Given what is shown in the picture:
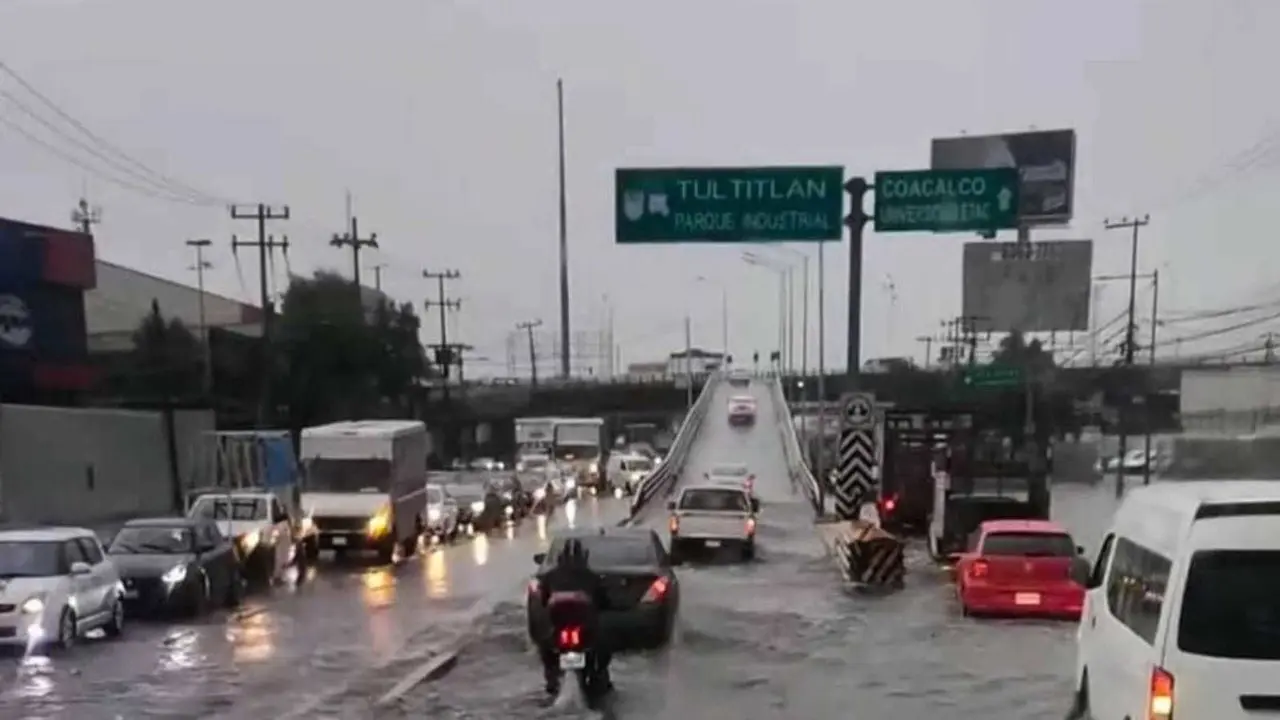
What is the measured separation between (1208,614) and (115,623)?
711 inches

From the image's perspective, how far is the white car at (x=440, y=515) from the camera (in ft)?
158

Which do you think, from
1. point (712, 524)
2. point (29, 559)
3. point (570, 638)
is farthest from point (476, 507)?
point (570, 638)

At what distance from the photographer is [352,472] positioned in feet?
134

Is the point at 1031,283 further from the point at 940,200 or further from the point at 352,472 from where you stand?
the point at 352,472

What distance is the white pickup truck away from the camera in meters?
39.2

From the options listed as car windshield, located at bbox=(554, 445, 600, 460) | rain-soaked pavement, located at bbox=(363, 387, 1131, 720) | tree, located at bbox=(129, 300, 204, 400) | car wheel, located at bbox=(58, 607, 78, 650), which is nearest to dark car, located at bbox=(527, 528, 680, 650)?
rain-soaked pavement, located at bbox=(363, 387, 1131, 720)

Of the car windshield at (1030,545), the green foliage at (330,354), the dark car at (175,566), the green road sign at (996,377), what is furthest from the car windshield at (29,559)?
the green foliage at (330,354)

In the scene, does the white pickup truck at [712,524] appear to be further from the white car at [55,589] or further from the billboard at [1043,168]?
the billboard at [1043,168]

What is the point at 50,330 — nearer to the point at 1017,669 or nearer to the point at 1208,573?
the point at 1017,669

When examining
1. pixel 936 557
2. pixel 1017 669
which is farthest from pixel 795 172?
pixel 1017 669

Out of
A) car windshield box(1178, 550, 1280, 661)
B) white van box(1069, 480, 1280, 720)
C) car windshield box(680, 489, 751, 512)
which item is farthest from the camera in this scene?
car windshield box(680, 489, 751, 512)

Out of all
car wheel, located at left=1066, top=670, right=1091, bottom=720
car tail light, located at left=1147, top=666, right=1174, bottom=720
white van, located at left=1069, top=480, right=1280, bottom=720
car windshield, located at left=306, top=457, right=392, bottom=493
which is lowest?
car windshield, located at left=306, top=457, right=392, bottom=493

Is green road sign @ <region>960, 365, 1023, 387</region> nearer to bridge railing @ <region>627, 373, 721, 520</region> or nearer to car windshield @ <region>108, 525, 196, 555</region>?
bridge railing @ <region>627, 373, 721, 520</region>

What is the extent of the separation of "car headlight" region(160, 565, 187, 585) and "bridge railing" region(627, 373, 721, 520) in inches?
1137
